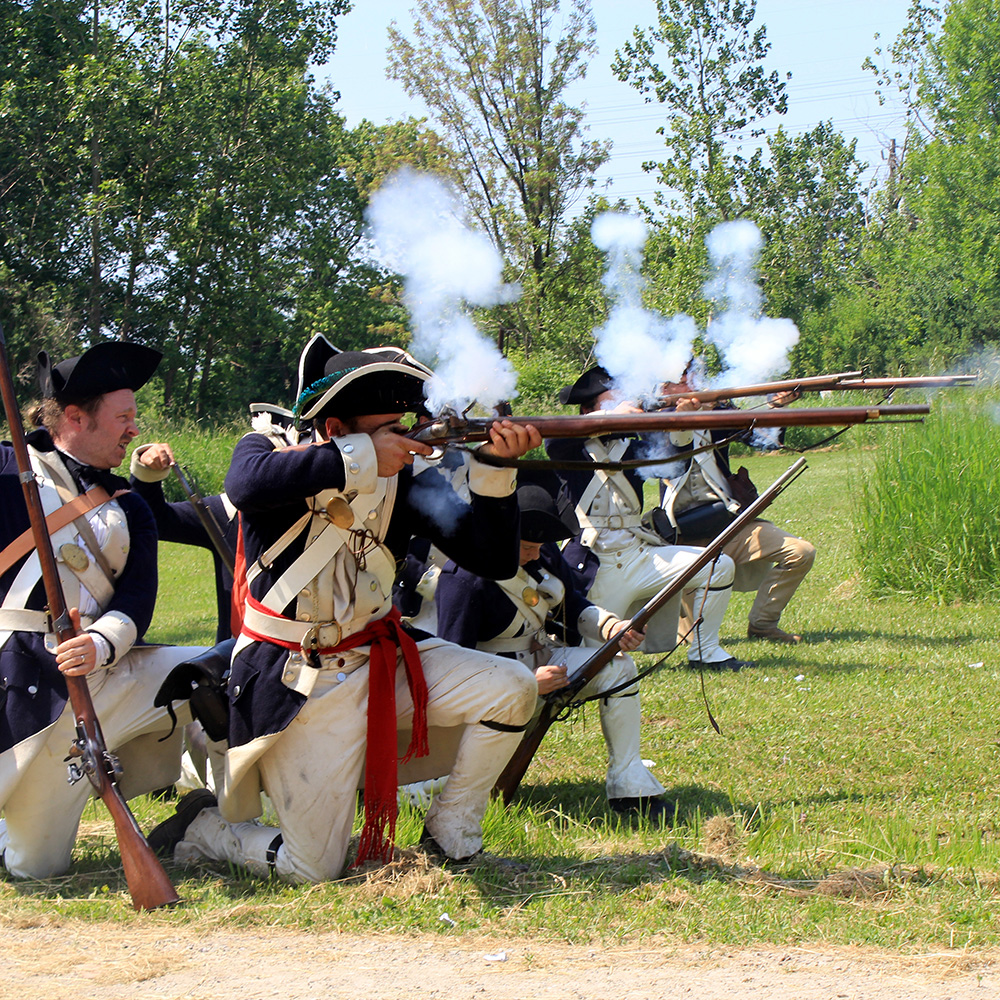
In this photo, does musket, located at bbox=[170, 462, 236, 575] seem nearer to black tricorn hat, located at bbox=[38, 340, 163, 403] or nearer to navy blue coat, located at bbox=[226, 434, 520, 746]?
black tricorn hat, located at bbox=[38, 340, 163, 403]

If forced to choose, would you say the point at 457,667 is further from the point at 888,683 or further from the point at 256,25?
the point at 256,25

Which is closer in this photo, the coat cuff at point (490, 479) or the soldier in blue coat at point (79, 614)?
the coat cuff at point (490, 479)

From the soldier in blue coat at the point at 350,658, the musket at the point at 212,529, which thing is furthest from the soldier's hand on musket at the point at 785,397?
the musket at the point at 212,529

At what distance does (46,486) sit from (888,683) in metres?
5.71

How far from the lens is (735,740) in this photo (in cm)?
680

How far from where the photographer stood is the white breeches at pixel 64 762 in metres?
4.70

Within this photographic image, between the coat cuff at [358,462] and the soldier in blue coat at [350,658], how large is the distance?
0.02 meters

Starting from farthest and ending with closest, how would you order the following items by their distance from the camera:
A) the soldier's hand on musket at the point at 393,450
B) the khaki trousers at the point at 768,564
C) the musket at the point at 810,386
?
the khaki trousers at the point at 768,564, the musket at the point at 810,386, the soldier's hand on musket at the point at 393,450

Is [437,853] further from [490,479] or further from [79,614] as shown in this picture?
[79,614]

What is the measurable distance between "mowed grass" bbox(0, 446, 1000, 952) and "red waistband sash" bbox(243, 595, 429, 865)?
0.15 m

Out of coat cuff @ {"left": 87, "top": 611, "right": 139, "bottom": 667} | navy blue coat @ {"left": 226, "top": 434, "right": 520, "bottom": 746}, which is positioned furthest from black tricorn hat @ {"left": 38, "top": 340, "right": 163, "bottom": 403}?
coat cuff @ {"left": 87, "top": 611, "right": 139, "bottom": 667}

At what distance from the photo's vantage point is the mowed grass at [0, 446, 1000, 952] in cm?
414

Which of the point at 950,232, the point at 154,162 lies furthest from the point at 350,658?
the point at 154,162

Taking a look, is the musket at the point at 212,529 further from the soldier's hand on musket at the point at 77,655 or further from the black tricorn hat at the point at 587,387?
the black tricorn hat at the point at 587,387
